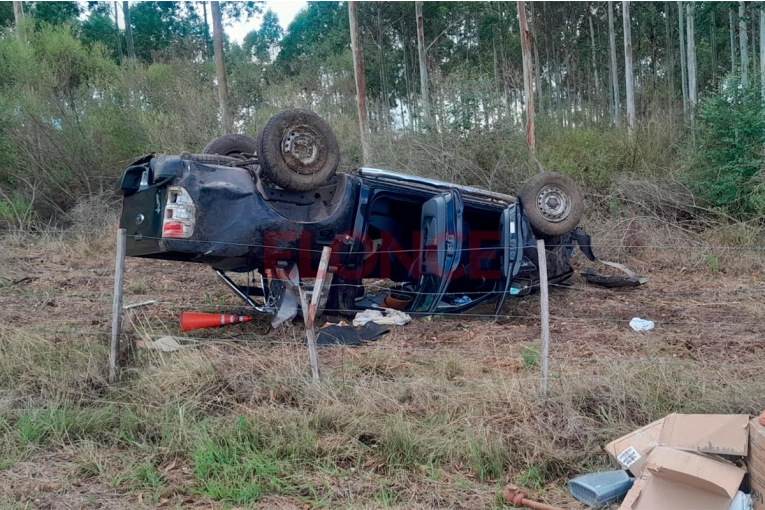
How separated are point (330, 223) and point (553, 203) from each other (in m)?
2.62

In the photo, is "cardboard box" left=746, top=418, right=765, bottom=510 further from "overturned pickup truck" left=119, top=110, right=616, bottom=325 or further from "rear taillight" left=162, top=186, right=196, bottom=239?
"rear taillight" left=162, top=186, right=196, bottom=239

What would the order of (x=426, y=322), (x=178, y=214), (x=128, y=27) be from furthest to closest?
(x=128, y=27)
(x=426, y=322)
(x=178, y=214)

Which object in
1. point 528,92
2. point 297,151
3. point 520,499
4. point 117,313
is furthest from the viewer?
point 528,92

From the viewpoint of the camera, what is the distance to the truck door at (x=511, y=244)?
662cm

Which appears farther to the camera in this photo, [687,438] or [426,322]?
[426,322]

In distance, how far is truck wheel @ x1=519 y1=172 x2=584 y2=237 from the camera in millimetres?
7121

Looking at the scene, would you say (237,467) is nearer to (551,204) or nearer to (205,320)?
(205,320)

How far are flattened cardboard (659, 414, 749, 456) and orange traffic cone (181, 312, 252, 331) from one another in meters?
4.29

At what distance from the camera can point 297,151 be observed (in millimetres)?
5898

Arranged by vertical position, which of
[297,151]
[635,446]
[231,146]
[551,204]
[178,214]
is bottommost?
[635,446]

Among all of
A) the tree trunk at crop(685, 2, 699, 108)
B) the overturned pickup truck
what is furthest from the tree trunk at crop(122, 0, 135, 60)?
the overturned pickup truck

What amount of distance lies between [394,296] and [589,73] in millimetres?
26039

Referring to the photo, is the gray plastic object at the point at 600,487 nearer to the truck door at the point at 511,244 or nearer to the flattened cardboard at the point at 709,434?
the flattened cardboard at the point at 709,434

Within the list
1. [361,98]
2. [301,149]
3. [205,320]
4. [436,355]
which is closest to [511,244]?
[436,355]
